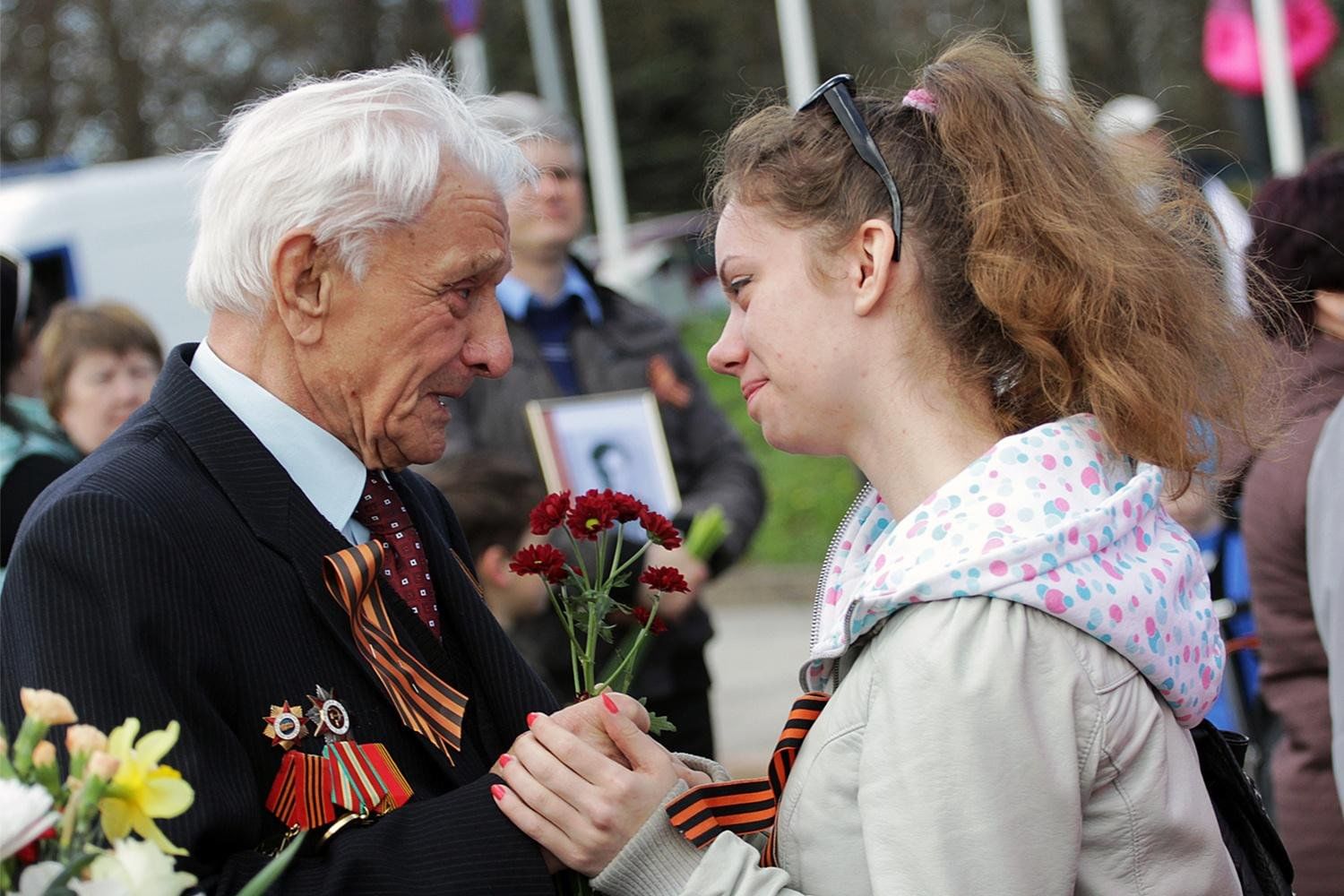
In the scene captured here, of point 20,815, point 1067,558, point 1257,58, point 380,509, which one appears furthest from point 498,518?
point 1257,58

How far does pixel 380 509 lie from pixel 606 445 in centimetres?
193

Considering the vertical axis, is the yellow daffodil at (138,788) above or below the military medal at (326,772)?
above

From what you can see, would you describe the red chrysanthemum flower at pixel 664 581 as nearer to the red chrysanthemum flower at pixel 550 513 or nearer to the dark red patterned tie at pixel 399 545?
the red chrysanthemum flower at pixel 550 513

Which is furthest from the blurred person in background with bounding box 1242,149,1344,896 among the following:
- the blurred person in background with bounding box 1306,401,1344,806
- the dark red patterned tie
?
the dark red patterned tie

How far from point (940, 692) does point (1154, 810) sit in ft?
1.03

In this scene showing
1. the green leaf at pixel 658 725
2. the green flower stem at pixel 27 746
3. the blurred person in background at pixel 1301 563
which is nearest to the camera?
the green flower stem at pixel 27 746

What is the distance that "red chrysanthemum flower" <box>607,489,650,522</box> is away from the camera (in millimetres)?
2270

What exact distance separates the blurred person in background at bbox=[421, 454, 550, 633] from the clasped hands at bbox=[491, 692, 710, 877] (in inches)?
80.3

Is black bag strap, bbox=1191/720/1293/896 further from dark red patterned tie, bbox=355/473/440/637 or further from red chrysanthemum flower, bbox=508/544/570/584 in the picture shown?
dark red patterned tie, bbox=355/473/440/637

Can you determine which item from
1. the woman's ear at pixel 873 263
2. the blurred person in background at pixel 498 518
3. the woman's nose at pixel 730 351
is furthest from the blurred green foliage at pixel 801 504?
the woman's ear at pixel 873 263

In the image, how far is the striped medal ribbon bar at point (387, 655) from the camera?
2.12 m

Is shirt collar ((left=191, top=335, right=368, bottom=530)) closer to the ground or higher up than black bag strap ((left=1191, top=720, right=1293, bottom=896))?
higher up

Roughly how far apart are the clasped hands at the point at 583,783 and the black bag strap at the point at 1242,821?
27.6 inches

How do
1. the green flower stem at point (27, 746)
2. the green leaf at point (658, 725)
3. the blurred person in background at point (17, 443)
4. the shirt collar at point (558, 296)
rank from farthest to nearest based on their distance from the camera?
the shirt collar at point (558, 296), the blurred person in background at point (17, 443), the green leaf at point (658, 725), the green flower stem at point (27, 746)
